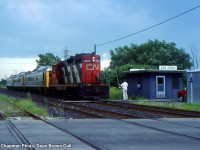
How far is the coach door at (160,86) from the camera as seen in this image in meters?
39.2

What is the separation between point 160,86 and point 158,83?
337 millimetres

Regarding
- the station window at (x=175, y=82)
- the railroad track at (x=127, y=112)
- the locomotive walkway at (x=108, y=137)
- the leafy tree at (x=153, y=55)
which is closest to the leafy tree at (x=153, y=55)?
the leafy tree at (x=153, y=55)

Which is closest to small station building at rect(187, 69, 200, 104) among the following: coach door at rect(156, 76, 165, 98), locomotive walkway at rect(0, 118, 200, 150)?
coach door at rect(156, 76, 165, 98)

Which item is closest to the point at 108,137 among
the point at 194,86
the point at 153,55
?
the point at 194,86

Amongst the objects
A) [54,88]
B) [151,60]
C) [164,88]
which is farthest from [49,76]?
[151,60]

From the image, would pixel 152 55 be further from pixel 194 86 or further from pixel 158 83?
pixel 194 86

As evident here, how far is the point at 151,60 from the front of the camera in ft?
245

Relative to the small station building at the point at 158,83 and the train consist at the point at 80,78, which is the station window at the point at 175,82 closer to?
the small station building at the point at 158,83

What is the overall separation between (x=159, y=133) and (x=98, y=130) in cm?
188

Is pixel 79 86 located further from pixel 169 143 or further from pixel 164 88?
pixel 169 143

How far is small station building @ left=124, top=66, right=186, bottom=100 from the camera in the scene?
3878 cm

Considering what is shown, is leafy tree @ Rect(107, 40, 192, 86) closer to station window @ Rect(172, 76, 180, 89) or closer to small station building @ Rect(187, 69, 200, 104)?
station window @ Rect(172, 76, 180, 89)

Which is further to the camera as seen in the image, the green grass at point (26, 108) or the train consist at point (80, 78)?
the train consist at point (80, 78)

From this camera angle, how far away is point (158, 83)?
1550 inches
